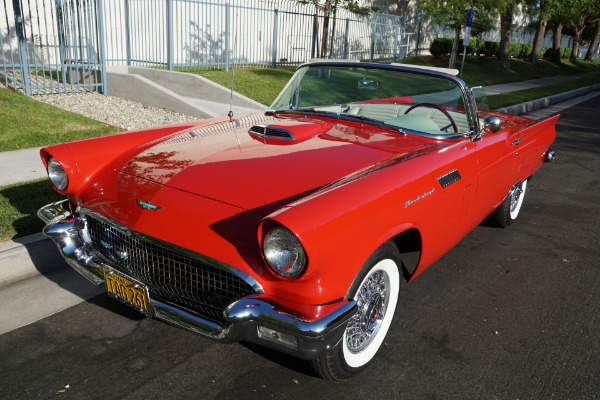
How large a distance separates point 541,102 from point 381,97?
13093 millimetres

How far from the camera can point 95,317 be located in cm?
324

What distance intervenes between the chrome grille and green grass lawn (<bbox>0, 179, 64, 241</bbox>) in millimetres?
1537

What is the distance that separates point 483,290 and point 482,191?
73 centimetres

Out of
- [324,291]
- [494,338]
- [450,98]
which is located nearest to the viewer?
[324,291]

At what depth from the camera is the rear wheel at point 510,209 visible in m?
4.88

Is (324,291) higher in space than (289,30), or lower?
lower

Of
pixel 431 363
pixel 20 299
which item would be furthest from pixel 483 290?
pixel 20 299

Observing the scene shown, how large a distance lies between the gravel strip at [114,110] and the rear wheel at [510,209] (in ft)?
18.6

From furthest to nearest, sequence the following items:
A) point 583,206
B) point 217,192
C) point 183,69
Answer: point 183,69, point 583,206, point 217,192

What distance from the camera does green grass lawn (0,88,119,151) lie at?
695 centimetres

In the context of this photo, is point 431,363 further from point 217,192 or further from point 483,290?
point 217,192

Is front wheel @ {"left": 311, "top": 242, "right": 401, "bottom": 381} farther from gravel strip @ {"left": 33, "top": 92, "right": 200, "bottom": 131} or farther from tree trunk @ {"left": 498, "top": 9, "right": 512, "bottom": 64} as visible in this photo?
tree trunk @ {"left": 498, "top": 9, "right": 512, "bottom": 64}

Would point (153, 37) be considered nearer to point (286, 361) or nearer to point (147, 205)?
point (147, 205)

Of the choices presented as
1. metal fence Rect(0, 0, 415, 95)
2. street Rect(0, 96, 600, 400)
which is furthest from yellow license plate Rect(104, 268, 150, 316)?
metal fence Rect(0, 0, 415, 95)
